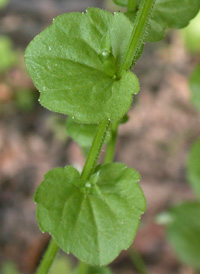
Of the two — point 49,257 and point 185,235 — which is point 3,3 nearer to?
point 185,235

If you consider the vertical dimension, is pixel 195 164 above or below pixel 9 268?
above

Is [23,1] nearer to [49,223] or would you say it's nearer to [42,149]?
[42,149]

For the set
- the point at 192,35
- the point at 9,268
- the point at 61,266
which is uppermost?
the point at 192,35

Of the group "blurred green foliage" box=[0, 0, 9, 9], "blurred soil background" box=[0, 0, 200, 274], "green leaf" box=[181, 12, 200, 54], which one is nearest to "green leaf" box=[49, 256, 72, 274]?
"blurred soil background" box=[0, 0, 200, 274]

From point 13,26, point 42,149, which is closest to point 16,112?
point 42,149

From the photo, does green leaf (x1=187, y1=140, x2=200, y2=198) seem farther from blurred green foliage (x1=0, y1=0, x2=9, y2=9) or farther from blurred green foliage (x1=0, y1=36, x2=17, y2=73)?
blurred green foliage (x1=0, y1=0, x2=9, y2=9)

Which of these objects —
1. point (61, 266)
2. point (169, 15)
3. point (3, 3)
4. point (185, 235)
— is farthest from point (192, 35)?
point (169, 15)
